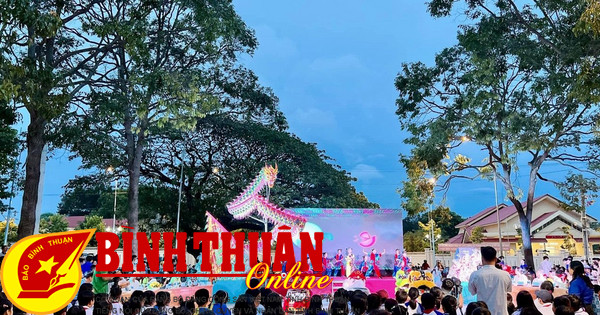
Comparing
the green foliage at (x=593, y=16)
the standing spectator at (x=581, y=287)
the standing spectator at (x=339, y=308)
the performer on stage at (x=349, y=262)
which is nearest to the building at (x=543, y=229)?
the performer on stage at (x=349, y=262)

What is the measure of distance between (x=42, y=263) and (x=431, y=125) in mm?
17968

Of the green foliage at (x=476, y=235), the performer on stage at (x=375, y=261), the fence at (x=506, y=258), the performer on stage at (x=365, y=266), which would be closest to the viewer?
the performer on stage at (x=365, y=266)

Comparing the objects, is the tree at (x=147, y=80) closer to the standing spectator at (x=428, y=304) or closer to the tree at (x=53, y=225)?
the standing spectator at (x=428, y=304)

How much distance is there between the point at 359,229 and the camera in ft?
71.8

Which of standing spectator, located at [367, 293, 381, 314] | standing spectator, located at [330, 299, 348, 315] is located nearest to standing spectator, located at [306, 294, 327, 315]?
standing spectator, located at [330, 299, 348, 315]

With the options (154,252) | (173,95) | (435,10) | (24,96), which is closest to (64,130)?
(173,95)

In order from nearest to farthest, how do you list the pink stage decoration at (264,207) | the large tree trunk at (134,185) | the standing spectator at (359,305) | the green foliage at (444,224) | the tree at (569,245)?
1. the standing spectator at (359,305)
2. the pink stage decoration at (264,207)
3. the large tree trunk at (134,185)
4. the tree at (569,245)
5. the green foliage at (444,224)

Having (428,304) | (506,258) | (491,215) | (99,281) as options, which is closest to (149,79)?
(99,281)

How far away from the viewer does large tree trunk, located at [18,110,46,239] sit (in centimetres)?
1140

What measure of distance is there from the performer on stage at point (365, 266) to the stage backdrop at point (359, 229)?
1.00 meters

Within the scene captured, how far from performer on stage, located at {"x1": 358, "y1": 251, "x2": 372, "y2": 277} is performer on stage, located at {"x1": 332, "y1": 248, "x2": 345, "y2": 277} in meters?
0.83

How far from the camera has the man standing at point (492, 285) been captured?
18.9 ft

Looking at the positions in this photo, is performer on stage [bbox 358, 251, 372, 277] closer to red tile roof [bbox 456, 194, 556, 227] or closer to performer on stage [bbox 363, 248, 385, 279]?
performer on stage [bbox 363, 248, 385, 279]

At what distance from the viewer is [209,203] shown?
2898 cm
